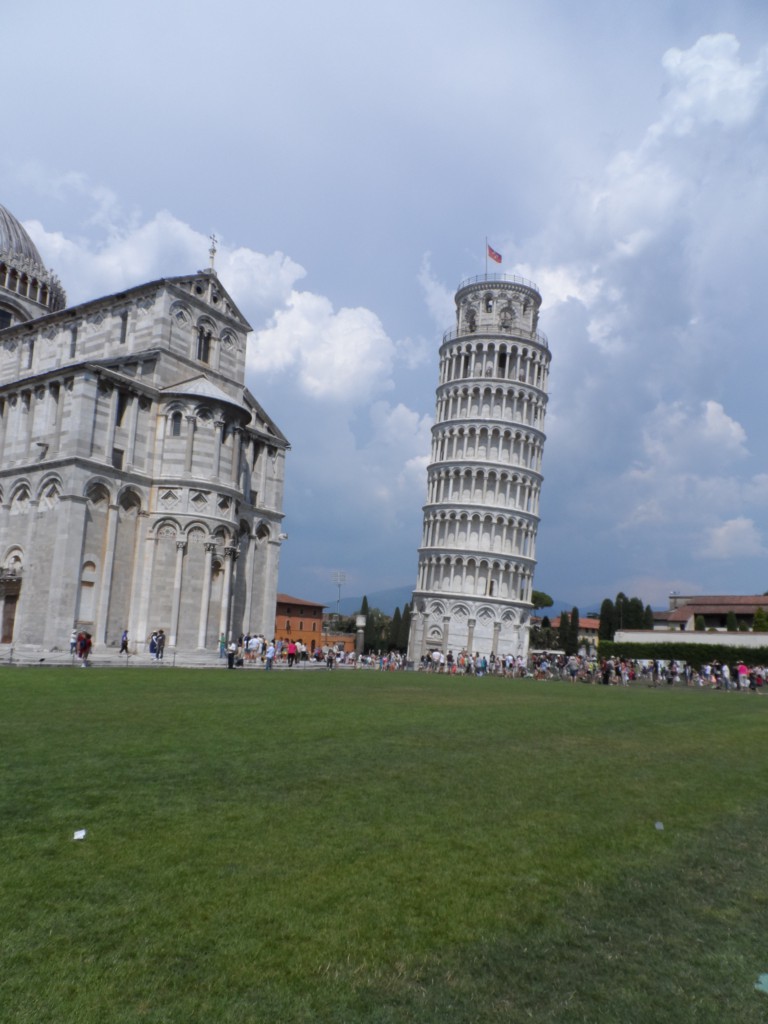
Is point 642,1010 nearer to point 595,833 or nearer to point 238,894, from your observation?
point 238,894

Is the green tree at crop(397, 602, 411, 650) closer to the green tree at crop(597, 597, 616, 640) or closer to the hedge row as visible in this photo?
the green tree at crop(597, 597, 616, 640)

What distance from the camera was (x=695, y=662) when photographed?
63.3 m

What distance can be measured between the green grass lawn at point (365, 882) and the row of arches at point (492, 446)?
6831 centimetres

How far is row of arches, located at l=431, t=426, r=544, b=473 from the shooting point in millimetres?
81000

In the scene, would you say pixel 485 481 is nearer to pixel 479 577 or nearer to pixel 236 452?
pixel 479 577

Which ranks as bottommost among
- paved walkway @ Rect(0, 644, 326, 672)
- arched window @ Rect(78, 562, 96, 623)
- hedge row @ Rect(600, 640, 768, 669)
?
paved walkway @ Rect(0, 644, 326, 672)

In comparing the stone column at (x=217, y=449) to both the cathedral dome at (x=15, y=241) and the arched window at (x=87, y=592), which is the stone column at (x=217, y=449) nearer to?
the arched window at (x=87, y=592)

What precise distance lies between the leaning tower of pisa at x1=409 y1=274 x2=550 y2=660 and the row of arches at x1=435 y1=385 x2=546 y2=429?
0.33 ft

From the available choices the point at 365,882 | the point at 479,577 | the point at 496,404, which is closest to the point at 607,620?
the point at 479,577

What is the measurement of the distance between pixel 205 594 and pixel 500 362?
163ft

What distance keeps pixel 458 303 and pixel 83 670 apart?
220 feet

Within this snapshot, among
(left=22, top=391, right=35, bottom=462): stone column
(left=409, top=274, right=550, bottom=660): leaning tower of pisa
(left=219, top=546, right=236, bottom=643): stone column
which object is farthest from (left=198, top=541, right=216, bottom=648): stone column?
(left=409, top=274, right=550, bottom=660): leaning tower of pisa

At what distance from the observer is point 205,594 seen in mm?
42312

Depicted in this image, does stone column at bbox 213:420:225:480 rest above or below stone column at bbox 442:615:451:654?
above
